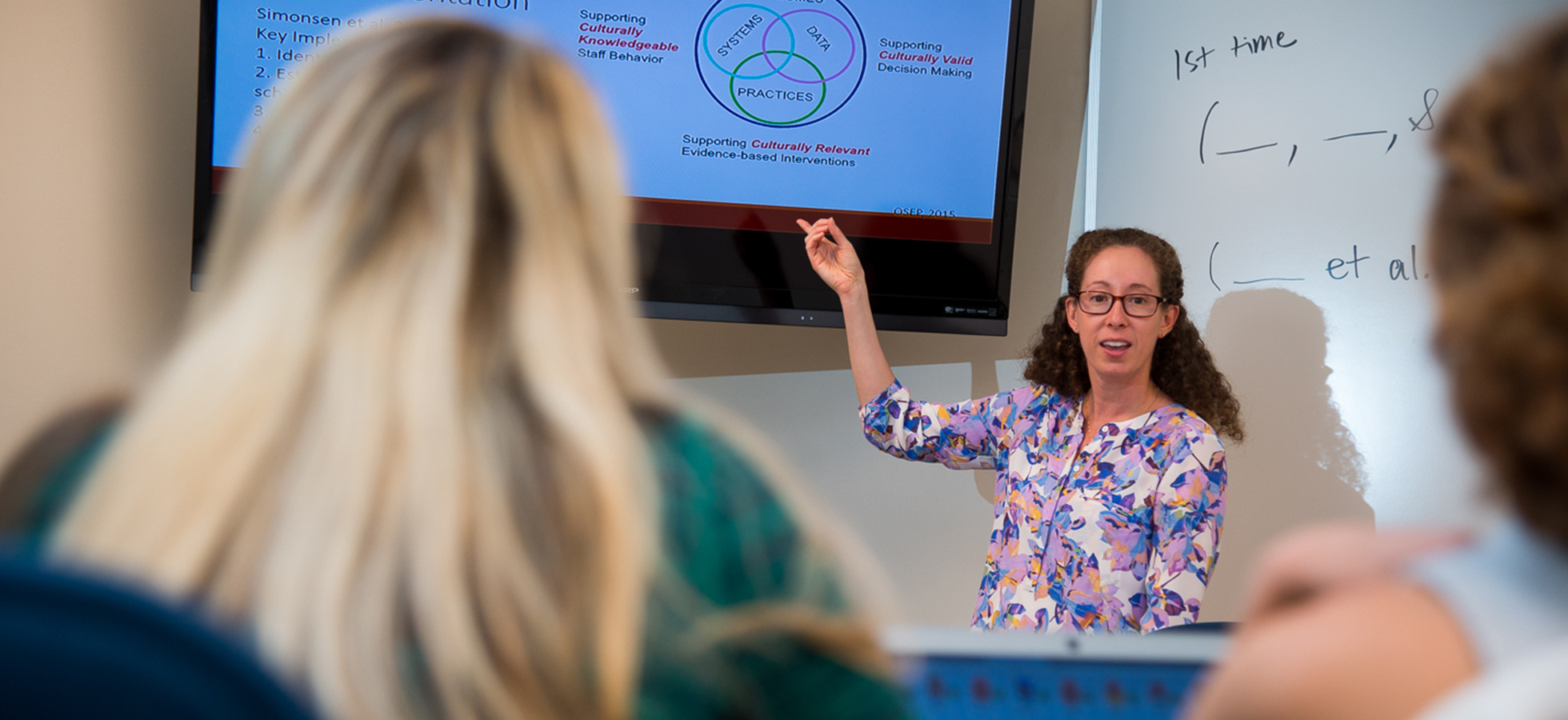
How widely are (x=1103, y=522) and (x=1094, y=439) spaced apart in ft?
0.65

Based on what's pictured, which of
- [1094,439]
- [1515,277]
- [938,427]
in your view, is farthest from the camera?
[938,427]

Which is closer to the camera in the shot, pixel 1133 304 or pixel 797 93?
pixel 1133 304

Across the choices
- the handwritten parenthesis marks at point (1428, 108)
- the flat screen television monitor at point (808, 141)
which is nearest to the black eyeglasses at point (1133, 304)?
the flat screen television monitor at point (808, 141)

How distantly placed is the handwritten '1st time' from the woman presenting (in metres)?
0.48

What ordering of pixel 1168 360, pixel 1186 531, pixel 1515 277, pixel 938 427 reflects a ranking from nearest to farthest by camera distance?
pixel 1515 277 < pixel 1186 531 < pixel 1168 360 < pixel 938 427

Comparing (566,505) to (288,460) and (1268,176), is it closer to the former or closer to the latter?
(288,460)

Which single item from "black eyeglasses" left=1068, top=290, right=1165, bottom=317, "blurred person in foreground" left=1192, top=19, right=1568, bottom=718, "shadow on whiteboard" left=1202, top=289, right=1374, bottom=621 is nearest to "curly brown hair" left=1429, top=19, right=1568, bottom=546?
"blurred person in foreground" left=1192, top=19, right=1568, bottom=718

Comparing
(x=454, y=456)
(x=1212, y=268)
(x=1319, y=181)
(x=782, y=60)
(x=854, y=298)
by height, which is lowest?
(x=454, y=456)

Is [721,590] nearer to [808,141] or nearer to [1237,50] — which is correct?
[808,141]

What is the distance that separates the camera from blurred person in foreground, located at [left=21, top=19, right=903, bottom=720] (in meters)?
0.54

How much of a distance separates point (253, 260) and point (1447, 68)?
2156 millimetres

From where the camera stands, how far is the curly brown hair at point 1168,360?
2.26 metres

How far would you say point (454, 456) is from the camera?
1.88 ft

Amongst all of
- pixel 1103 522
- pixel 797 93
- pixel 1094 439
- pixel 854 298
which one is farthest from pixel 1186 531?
pixel 797 93
